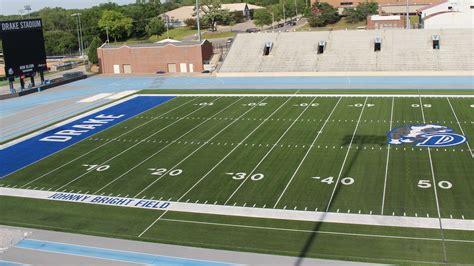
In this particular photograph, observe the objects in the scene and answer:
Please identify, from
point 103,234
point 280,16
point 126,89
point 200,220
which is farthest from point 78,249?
point 280,16

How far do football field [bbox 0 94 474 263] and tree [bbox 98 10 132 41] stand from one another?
60.1 metres

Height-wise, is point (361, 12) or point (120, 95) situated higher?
point (361, 12)

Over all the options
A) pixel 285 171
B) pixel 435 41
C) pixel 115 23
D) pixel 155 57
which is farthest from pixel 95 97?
pixel 115 23

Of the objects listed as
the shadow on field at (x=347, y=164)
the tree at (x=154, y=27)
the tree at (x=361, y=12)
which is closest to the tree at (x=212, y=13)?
the tree at (x=154, y=27)

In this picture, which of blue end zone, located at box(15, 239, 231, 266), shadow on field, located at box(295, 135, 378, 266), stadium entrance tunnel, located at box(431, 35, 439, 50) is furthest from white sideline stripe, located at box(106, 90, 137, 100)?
stadium entrance tunnel, located at box(431, 35, 439, 50)

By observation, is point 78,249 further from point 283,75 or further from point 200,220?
point 283,75

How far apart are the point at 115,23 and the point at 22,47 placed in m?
48.1

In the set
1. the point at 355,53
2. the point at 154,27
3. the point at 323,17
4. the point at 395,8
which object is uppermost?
the point at 395,8

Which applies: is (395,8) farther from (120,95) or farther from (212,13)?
(120,95)

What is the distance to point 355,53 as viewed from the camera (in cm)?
4684

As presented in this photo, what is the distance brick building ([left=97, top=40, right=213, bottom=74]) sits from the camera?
49.8 metres

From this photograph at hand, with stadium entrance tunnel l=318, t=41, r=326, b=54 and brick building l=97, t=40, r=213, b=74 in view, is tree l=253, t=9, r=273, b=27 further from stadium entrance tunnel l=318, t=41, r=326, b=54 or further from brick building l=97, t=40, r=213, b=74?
stadium entrance tunnel l=318, t=41, r=326, b=54

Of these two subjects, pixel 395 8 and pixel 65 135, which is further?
pixel 395 8

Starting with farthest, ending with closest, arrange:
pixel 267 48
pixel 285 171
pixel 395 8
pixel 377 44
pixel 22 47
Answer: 1. pixel 395 8
2. pixel 267 48
3. pixel 377 44
4. pixel 22 47
5. pixel 285 171
